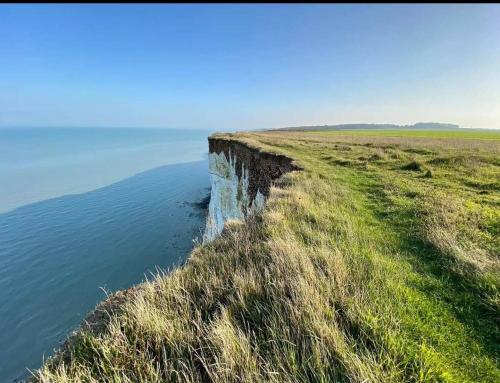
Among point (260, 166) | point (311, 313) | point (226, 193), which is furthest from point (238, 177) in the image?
point (311, 313)

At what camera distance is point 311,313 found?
302 centimetres

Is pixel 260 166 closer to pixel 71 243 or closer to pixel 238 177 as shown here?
pixel 238 177

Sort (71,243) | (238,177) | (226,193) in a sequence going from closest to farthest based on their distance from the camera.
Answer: (238,177)
(226,193)
(71,243)

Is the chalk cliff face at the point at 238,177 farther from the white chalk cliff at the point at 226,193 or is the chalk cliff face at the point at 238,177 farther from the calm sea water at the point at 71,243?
the calm sea water at the point at 71,243

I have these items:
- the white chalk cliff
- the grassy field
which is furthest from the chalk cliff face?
the grassy field

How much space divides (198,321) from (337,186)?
9.04m

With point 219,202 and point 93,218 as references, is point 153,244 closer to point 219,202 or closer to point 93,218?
point 219,202

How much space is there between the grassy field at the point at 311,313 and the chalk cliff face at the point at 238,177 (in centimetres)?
702

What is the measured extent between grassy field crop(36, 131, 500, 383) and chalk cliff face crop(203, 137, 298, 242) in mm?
7018

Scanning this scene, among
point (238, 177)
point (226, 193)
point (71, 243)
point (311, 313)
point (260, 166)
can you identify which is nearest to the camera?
point (311, 313)

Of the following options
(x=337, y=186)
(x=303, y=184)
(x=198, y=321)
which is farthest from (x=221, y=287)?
(x=337, y=186)

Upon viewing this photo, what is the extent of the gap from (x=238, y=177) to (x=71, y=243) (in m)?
19.1

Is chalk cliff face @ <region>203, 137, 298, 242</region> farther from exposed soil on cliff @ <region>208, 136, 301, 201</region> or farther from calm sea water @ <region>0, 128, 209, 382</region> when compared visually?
calm sea water @ <region>0, 128, 209, 382</region>

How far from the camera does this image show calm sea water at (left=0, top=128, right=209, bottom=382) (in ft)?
55.1
